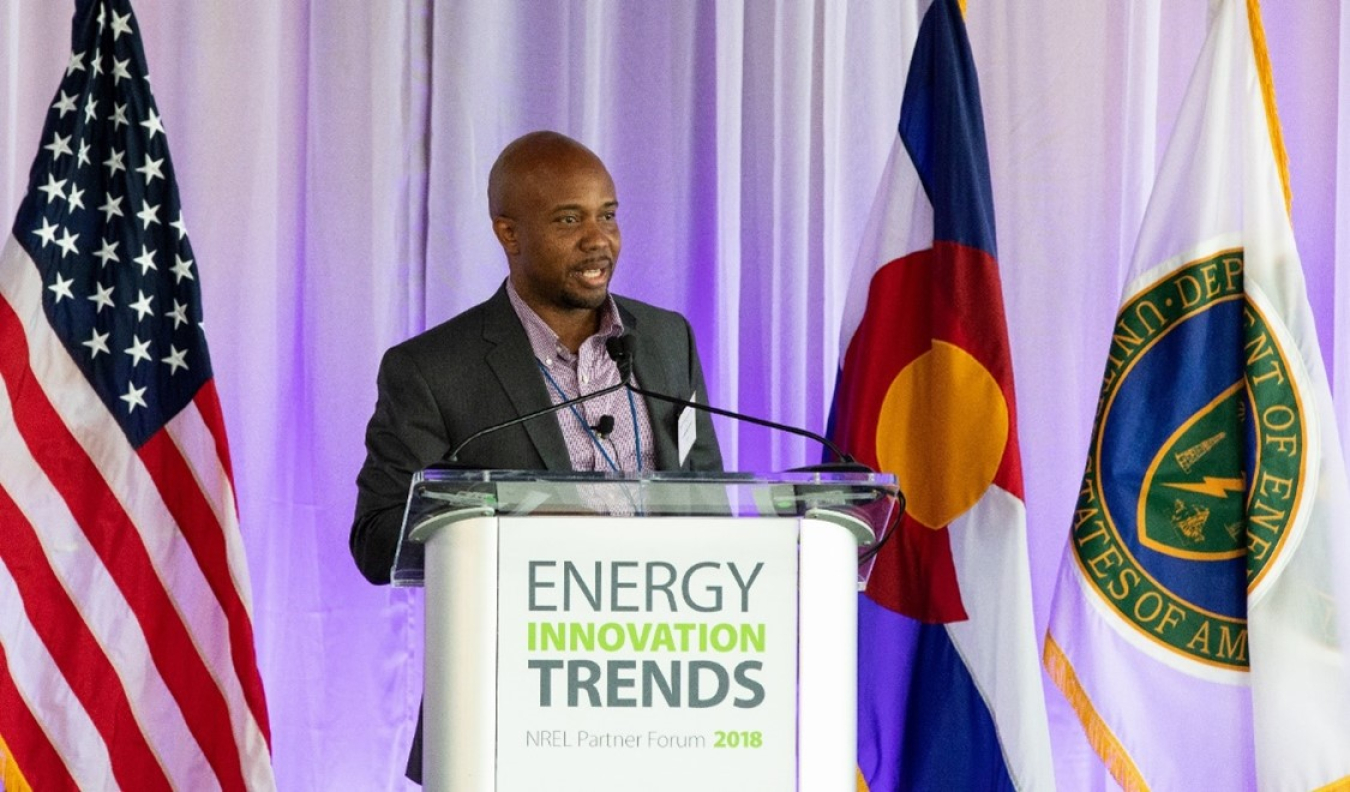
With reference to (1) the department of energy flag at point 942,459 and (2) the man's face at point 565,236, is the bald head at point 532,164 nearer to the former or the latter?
(2) the man's face at point 565,236

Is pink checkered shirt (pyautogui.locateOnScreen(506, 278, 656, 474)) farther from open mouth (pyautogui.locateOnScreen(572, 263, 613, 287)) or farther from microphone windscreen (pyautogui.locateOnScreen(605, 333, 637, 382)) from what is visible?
microphone windscreen (pyautogui.locateOnScreen(605, 333, 637, 382))

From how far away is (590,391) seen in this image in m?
3.38

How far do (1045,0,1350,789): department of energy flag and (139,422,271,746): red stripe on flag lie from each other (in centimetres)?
172

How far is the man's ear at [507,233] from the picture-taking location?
3484 millimetres

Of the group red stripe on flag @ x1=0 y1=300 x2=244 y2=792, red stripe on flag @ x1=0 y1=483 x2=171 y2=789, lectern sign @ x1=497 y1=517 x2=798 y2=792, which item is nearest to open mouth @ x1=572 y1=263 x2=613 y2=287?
red stripe on flag @ x1=0 y1=300 x2=244 y2=792

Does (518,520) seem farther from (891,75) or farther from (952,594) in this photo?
(891,75)

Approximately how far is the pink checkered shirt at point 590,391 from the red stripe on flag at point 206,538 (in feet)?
2.48

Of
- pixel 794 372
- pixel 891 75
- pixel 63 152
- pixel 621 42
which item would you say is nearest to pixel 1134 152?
pixel 891 75

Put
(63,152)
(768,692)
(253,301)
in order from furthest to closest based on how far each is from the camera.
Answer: (253,301), (63,152), (768,692)

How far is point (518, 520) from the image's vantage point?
6.50ft

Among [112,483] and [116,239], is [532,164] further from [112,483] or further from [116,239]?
[112,483]

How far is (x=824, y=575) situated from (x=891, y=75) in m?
2.58

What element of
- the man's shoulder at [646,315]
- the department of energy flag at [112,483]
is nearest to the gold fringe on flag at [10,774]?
the department of energy flag at [112,483]

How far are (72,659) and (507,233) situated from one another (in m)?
1.25
